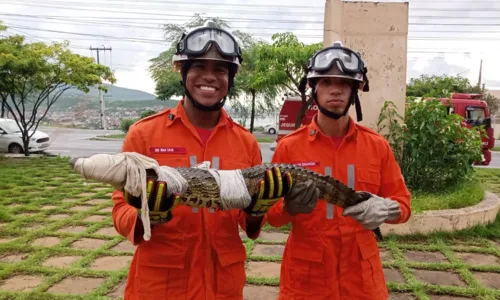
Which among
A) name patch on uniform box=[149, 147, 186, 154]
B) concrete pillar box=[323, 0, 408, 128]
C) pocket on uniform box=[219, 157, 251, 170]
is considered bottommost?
pocket on uniform box=[219, 157, 251, 170]

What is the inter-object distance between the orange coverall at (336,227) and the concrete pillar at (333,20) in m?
4.60

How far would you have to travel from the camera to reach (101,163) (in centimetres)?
192

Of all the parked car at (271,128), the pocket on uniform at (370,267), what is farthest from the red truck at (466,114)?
the parked car at (271,128)

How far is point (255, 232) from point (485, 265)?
4161 millimetres

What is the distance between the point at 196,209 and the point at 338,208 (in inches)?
39.3

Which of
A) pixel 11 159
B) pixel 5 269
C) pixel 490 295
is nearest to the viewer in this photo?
pixel 490 295

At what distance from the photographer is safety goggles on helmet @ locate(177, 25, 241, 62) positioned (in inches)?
97.3

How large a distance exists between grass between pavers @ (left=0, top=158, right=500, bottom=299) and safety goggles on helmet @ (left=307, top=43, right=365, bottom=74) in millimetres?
2868

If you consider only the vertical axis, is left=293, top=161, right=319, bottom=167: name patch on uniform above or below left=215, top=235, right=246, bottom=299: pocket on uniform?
above

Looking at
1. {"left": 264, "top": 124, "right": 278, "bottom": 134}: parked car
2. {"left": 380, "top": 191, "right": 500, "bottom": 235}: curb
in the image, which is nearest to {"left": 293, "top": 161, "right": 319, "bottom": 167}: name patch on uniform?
{"left": 380, "top": 191, "right": 500, "bottom": 235}: curb

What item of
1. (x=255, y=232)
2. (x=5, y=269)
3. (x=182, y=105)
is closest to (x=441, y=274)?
(x=255, y=232)

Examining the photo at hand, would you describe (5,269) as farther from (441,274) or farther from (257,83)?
(257,83)

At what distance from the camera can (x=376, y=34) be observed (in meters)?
7.14

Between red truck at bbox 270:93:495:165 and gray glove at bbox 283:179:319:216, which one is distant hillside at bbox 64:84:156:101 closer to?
red truck at bbox 270:93:495:165
